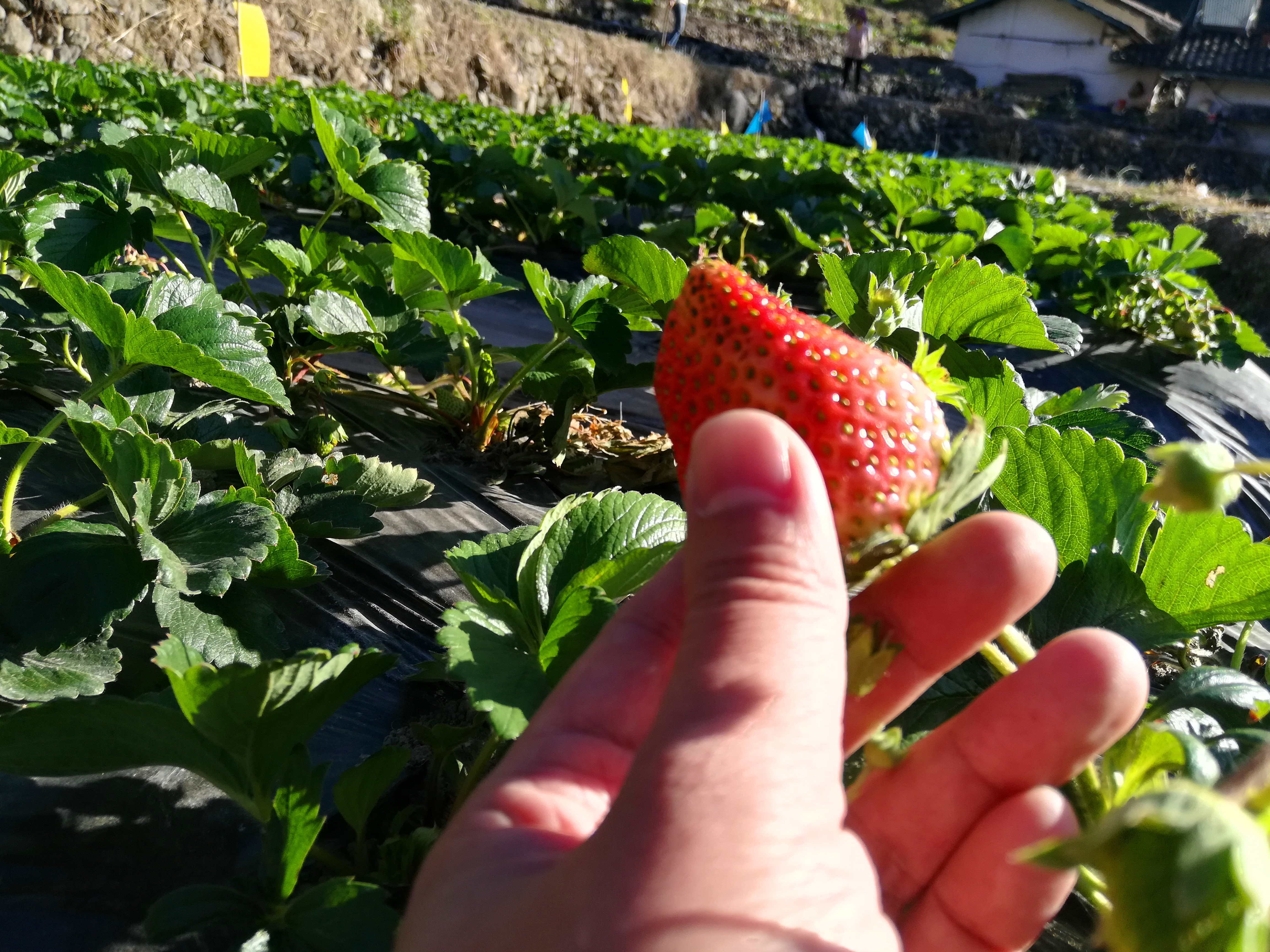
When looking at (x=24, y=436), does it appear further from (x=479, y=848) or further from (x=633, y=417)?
(x=633, y=417)

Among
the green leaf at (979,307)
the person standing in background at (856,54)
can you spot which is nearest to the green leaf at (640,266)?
the green leaf at (979,307)

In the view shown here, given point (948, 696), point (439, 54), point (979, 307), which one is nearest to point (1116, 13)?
point (439, 54)

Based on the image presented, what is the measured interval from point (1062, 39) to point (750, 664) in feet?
114

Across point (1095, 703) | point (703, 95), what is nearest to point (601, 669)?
point (1095, 703)

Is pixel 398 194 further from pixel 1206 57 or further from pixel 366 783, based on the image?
pixel 1206 57

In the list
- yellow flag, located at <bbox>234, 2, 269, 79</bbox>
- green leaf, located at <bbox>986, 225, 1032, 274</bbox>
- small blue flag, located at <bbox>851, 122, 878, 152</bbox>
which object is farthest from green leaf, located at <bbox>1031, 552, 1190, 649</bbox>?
small blue flag, located at <bbox>851, 122, 878, 152</bbox>

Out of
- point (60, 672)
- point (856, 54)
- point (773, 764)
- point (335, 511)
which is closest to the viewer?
point (773, 764)

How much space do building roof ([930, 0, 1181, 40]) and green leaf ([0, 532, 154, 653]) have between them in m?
34.1

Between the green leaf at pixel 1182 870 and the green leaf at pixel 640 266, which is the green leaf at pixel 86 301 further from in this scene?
the green leaf at pixel 1182 870

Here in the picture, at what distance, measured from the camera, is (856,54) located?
2480 centimetres

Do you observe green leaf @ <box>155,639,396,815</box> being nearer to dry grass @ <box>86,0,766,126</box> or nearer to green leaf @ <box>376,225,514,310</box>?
green leaf @ <box>376,225,514,310</box>

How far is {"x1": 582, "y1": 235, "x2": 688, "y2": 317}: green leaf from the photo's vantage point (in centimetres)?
167

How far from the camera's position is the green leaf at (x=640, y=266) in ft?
5.48

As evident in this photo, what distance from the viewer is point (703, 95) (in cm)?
2141
